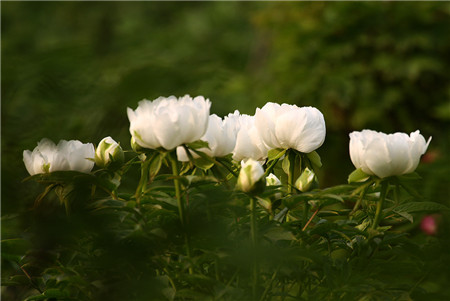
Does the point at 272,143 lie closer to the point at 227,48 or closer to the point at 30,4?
the point at 30,4

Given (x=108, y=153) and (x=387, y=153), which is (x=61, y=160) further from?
(x=387, y=153)

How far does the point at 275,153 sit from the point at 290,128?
6 cm

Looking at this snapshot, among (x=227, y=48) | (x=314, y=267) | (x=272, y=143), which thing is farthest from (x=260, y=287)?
(x=227, y=48)

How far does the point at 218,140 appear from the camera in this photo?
2.50 ft

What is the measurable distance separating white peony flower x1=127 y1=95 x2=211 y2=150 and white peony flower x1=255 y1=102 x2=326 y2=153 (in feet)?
0.48

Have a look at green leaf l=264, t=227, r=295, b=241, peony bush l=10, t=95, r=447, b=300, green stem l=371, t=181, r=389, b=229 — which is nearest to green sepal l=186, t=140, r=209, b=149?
peony bush l=10, t=95, r=447, b=300

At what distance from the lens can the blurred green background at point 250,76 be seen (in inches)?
15.3

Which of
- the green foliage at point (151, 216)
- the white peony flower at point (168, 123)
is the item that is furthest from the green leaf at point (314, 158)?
the white peony flower at point (168, 123)

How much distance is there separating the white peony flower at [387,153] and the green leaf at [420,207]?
65mm

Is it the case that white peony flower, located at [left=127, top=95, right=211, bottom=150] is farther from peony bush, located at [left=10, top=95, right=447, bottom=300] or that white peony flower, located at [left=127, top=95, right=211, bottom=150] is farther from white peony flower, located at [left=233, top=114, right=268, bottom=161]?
white peony flower, located at [left=233, top=114, right=268, bottom=161]

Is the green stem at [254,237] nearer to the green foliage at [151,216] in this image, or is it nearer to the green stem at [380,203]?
the green foliage at [151,216]

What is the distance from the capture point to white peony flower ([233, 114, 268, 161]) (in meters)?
0.84

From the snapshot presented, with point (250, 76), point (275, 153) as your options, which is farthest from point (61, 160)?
point (250, 76)

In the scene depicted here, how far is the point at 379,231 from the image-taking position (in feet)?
2.38
